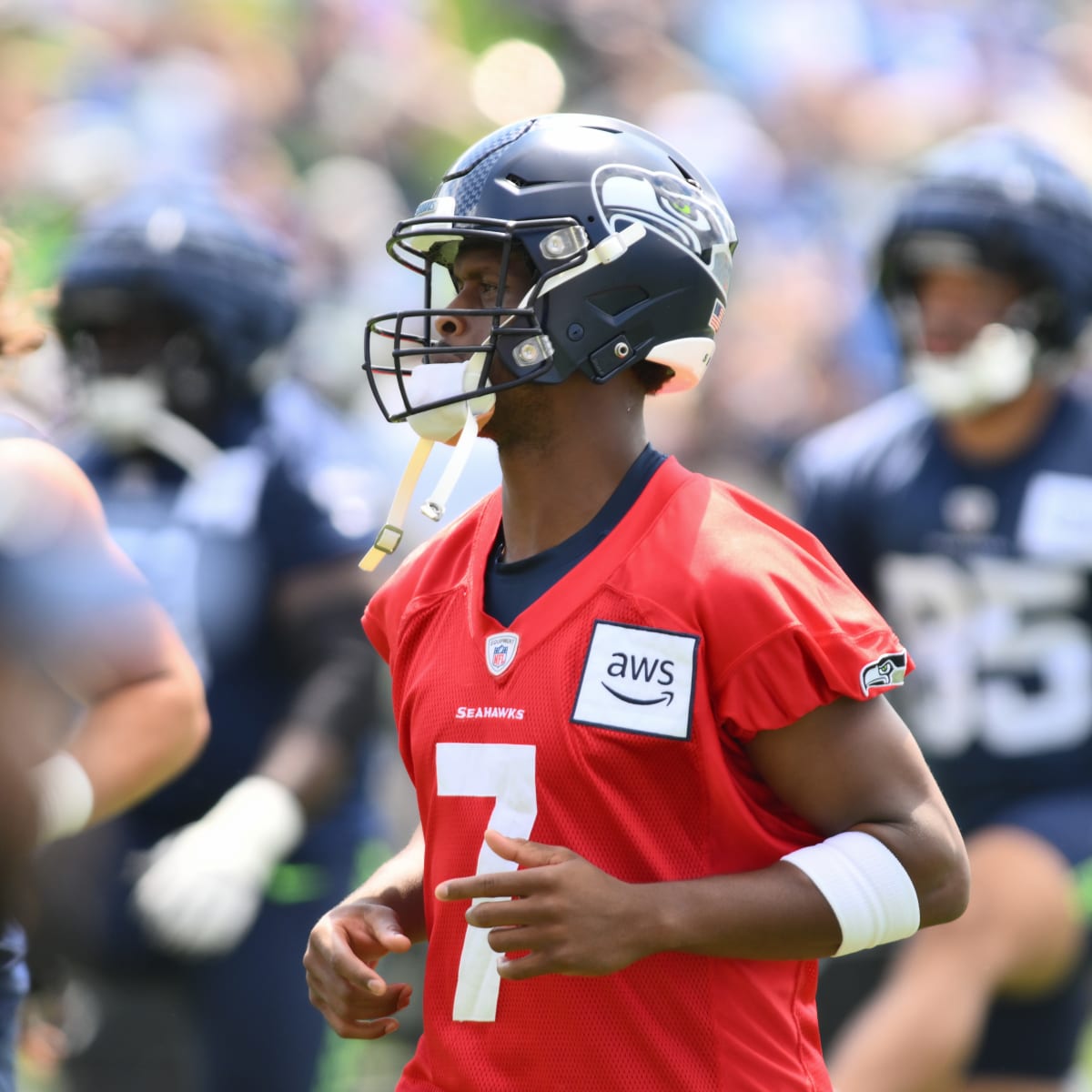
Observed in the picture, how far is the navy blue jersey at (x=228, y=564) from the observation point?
15.7 ft

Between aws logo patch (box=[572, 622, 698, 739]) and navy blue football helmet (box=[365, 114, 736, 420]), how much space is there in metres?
0.40

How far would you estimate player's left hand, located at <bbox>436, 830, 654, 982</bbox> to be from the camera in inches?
84.3

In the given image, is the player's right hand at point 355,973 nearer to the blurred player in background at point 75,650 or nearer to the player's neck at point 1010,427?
the blurred player in background at point 75,650

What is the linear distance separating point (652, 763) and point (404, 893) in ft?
1.76

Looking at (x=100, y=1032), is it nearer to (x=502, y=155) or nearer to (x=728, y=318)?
(x=502, y=155)

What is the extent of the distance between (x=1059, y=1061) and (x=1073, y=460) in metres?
1.58

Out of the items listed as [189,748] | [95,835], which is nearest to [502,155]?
[189,748]

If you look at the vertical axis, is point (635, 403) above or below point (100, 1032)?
above

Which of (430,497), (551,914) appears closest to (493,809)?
(551,914)

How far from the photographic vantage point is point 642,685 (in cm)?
233

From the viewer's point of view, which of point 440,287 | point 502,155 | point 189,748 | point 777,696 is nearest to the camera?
point 777,696

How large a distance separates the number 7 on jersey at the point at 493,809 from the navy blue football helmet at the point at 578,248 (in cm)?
47

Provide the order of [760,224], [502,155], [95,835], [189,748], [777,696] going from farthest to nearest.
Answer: [760,224] < [95,835] < [189,748] < [502,155] < [777,696]

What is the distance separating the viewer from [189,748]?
128 inches
